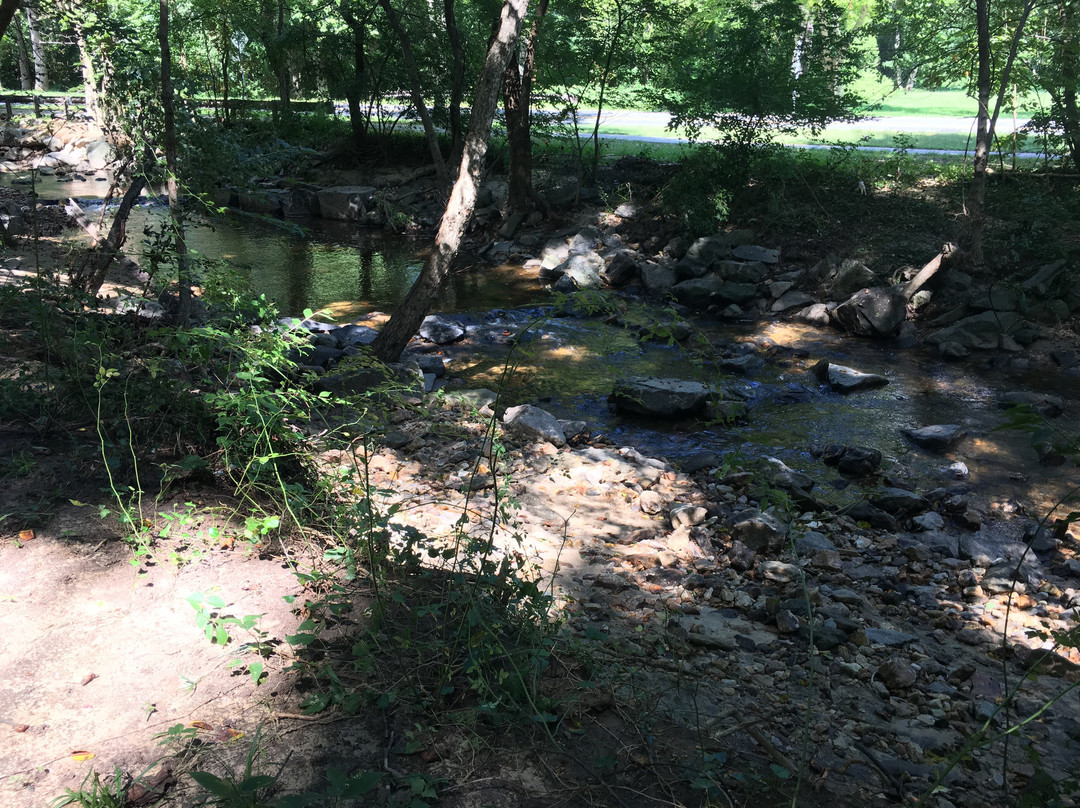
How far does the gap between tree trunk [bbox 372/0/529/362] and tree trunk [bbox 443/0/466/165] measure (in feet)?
20.7

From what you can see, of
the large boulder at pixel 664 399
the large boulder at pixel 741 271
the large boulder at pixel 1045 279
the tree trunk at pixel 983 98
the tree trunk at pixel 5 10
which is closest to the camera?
the tree trunk at pixel 5 10

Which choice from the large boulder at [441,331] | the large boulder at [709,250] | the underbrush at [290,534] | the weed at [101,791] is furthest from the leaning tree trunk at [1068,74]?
the weed at [101,791]

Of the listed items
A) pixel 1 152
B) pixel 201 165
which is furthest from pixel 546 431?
pixel 1 152

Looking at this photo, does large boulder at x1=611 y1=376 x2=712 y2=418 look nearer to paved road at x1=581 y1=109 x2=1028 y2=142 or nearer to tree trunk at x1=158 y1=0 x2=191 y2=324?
tree trunk at x1=158 y1=0 x2=191 y2=324

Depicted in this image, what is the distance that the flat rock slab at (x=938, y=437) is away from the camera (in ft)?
25.0

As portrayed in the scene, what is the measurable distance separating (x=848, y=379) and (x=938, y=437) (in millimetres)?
1663

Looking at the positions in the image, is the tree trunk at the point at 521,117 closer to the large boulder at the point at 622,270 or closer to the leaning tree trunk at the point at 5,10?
the large boulder at the point at 622,270

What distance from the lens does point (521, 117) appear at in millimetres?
14625

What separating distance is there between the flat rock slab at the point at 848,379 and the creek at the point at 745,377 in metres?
0.11

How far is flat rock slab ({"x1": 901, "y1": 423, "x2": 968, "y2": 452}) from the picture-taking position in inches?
301

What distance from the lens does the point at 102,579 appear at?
3.63m

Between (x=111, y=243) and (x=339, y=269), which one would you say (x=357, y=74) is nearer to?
(x=339, y=269)

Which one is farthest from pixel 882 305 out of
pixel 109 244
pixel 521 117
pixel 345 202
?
Result: pixel 345 202

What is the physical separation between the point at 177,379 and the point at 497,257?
10558 millimetres
